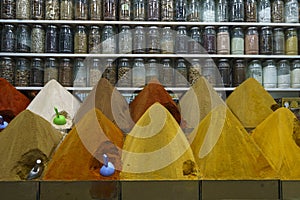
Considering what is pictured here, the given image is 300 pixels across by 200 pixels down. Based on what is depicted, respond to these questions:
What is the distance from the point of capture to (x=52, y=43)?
86.3 inches

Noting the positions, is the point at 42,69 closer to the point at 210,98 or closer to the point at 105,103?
the point at 105,103

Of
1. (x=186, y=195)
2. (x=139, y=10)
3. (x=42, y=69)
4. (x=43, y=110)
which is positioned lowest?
(x=186, y=195)

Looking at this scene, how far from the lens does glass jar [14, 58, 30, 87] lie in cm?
214

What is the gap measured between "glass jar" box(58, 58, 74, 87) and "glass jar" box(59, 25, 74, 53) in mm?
54

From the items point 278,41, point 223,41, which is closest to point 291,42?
point 278,41

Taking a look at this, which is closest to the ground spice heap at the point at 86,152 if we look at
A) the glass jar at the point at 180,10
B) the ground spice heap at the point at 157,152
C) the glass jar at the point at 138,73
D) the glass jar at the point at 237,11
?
the ground spice heap at the point at 157,152

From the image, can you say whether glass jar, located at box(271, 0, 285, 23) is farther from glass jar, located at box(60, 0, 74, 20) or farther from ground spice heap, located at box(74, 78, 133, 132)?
ground spice heap, located at box(74, 78, 133, 132)

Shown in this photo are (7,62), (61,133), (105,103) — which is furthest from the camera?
(7,62)

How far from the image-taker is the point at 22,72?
2.16m

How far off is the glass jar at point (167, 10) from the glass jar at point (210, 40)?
8.1 inches

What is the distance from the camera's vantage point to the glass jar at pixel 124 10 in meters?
2.21

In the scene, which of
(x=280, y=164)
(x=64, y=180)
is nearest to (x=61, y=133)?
(x=64, y=180)

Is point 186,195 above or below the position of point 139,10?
below

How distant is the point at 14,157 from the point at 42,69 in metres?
1.44
